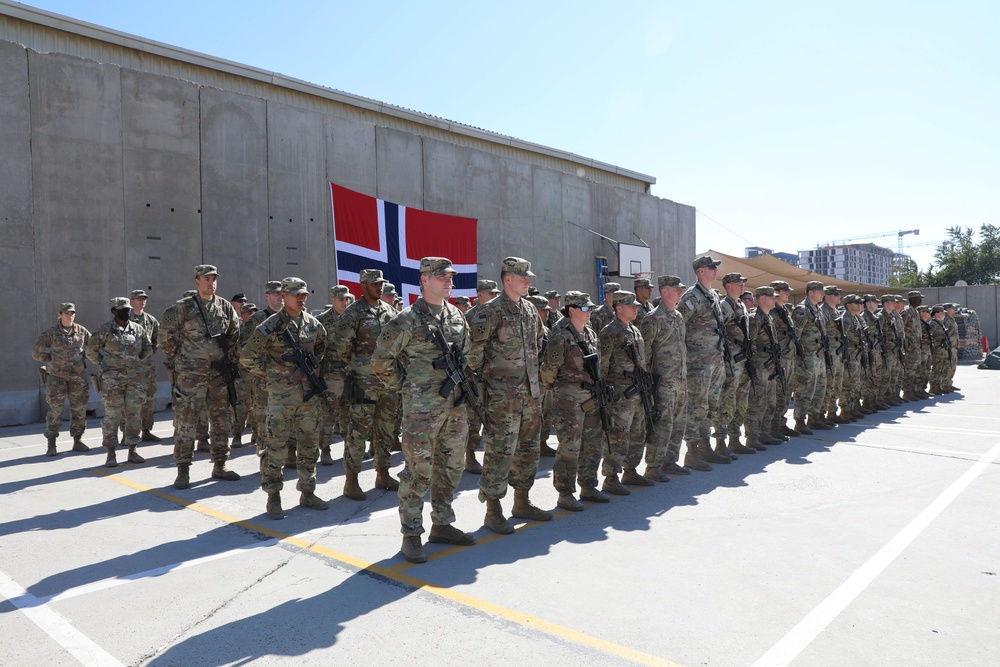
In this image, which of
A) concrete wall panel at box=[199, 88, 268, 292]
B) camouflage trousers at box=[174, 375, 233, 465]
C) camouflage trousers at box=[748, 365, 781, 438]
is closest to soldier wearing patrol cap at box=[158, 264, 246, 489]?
camouflage trousers at box=[174, 375, 233, 465]

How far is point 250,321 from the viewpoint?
5.77 metres

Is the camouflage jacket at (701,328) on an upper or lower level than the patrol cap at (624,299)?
lower

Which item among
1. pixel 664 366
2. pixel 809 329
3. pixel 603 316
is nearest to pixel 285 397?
pixel 664 366

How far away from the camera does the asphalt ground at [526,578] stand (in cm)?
306

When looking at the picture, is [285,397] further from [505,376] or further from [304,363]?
[505,376]

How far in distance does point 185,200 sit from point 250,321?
845 cm

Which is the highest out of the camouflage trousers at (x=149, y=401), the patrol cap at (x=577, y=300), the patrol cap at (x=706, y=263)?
the patrol cap at (x=706, y=263)

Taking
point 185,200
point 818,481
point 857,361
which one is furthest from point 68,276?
point 857,361

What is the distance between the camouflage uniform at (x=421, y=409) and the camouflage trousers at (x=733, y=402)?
4.09m

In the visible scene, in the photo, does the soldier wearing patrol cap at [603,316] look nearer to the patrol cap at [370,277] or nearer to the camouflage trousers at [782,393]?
the camouflage trousers at [782,393]

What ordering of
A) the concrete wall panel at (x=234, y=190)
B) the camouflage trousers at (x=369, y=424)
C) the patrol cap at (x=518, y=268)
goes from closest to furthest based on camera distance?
1. the patrol cap at (x=518, y=268)
2. the camouflage trousers at (x=369, y=424)
3. the concrete wall panel at (x=234, y=190)

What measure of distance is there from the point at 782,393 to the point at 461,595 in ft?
19.9

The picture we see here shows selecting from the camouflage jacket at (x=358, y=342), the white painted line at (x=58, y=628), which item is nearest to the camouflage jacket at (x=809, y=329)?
the camouflage jacket at (x=358, y=342)

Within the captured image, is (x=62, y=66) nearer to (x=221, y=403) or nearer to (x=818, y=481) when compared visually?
(x=221, y=403)
